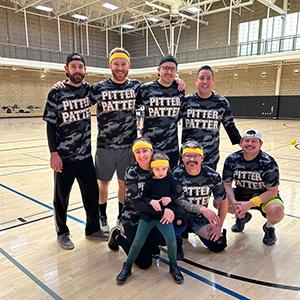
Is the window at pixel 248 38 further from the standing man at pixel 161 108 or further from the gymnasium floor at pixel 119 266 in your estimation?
the standing man at pixel 161 108

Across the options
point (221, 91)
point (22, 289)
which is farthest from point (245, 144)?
point (221, 91)

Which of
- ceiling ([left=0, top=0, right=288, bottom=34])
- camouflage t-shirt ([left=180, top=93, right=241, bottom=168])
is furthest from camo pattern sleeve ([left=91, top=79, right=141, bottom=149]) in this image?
ceiling ([left=0, top=0, right=288, bottom=34])

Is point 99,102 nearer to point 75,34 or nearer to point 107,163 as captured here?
point 107,163

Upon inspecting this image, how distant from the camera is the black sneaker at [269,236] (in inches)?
123

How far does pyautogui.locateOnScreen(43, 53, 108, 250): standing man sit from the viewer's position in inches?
116

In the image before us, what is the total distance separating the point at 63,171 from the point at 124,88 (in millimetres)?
1075

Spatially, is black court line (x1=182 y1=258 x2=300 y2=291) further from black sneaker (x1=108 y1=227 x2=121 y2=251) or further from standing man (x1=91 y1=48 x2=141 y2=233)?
standing man (x1=91 y1=48 x2=141 y2=233)

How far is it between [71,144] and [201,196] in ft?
4.63

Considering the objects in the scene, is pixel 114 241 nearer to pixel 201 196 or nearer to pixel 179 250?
pixel 179 250

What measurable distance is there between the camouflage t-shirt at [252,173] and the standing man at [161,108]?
0.71m

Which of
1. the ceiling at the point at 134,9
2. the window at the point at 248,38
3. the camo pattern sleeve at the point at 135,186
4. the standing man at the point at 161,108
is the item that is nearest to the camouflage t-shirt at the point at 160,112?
the standing man at the point at 161,108

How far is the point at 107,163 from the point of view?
3273mm

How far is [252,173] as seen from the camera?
3.21 m

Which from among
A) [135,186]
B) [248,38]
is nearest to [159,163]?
[135,186]
